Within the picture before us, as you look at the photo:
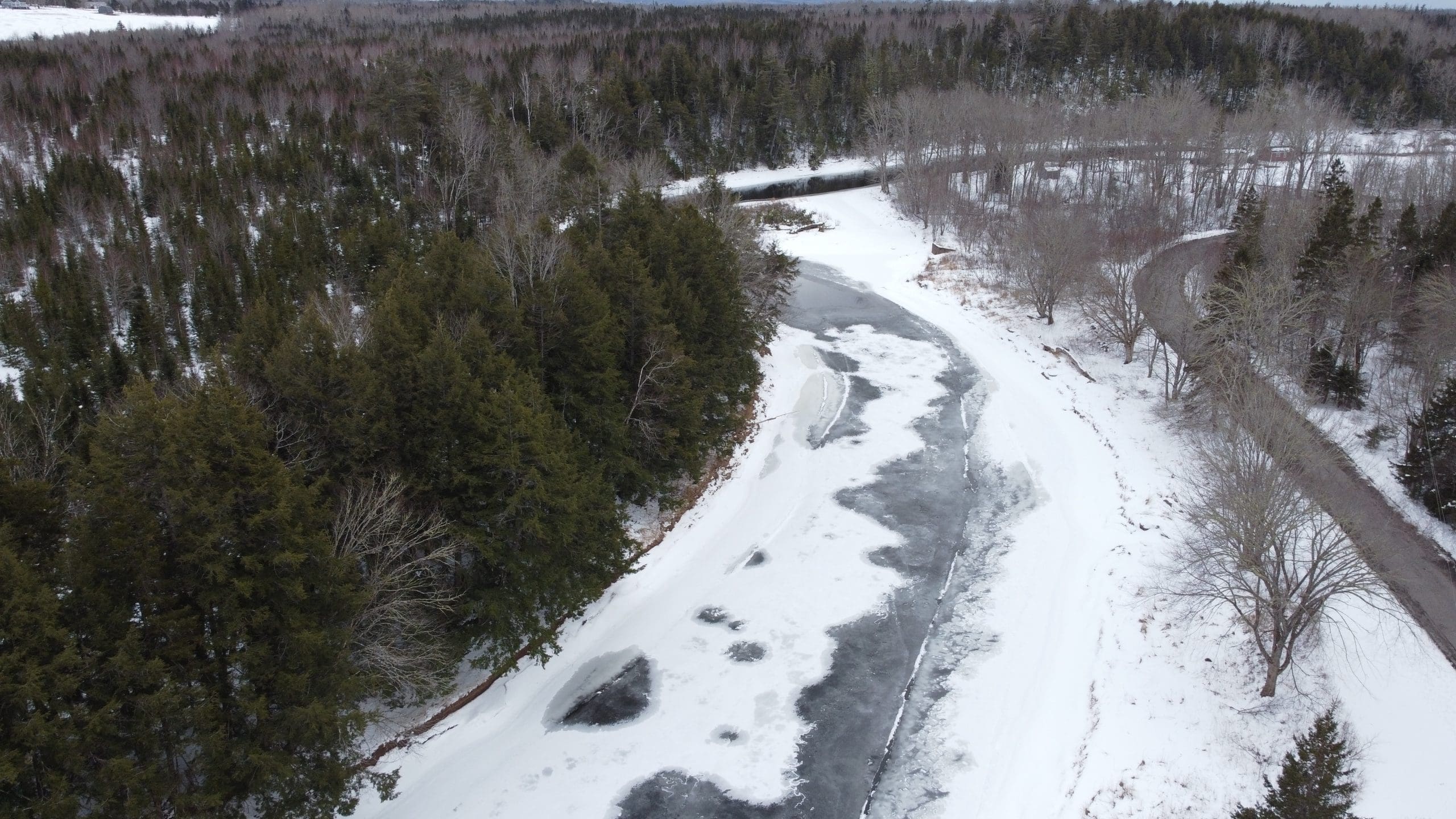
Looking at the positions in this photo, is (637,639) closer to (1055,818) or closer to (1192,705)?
(1055,818)

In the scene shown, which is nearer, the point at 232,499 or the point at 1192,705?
the point at 232,499

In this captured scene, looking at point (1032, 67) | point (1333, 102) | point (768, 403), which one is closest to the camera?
point (768, 403)

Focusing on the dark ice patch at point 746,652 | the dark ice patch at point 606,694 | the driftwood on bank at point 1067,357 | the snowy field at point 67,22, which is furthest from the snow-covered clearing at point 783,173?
the snowy field at point 67,22

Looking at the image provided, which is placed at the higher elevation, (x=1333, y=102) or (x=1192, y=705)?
(x=1333, y=102)

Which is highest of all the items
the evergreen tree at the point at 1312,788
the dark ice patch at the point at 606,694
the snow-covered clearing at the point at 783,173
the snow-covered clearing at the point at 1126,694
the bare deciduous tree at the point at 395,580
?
the snow-covered clearing at the point at 783,173

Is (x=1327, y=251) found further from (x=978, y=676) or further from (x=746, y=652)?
(x=746, y=652)

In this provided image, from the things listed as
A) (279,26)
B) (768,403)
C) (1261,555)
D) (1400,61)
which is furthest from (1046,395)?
(279,26)

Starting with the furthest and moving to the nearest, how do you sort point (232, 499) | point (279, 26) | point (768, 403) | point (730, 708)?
point (279, 26) → point (768, 403) → point (730, 708) → point (232, 499)

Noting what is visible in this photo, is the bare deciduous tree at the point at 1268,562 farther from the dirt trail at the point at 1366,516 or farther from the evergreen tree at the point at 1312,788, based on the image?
the evergreen tree at the point at 1312,788
